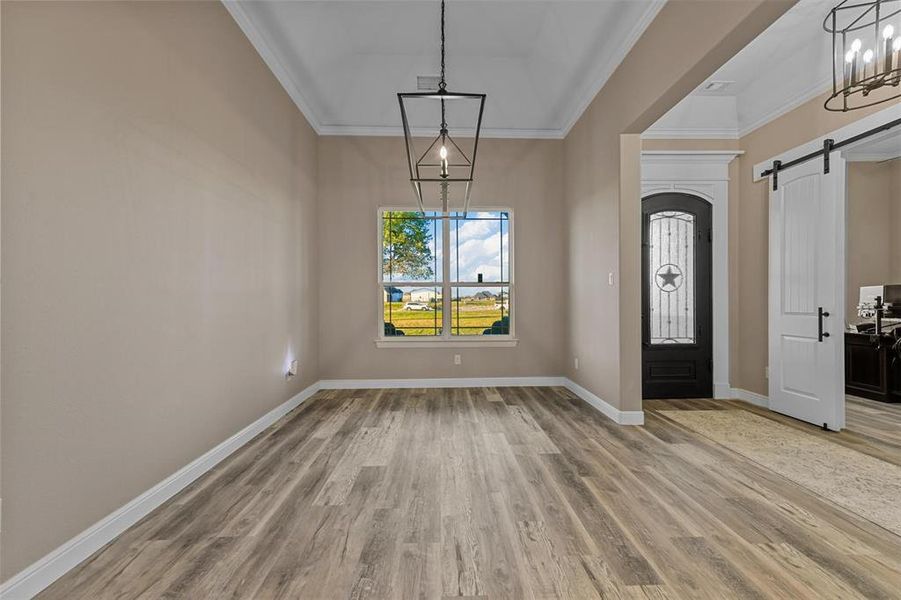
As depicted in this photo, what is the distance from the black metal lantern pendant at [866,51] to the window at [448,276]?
3.35m

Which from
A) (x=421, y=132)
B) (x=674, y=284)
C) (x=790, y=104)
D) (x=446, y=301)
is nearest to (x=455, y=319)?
(x=446, y=301)

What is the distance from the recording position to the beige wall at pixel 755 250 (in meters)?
4.50

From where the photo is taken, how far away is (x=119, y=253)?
80.9 inches

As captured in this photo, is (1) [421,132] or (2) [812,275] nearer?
(2) [812,275]

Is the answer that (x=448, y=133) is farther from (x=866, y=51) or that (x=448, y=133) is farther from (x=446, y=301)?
(x=866, y=51)

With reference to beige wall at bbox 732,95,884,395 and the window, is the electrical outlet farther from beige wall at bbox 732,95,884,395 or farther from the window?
beige wall at bbox 732,95,884,395

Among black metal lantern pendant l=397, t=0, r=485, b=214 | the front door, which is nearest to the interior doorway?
the front door

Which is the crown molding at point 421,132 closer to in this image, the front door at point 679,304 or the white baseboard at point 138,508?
the front door at point 679,304

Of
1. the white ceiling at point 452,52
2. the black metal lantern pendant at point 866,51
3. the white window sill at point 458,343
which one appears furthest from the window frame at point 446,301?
the black metal lantern pendant at point 866,51

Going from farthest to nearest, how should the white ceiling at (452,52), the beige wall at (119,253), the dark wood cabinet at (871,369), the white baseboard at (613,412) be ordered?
the dark wood cabinet at (871,369), the white baseboard at (613,412), the white ceiling at (452,52), the beige wall at (119,253)

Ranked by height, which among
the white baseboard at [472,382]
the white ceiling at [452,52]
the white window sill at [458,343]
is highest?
the white ceiling at [452,52]

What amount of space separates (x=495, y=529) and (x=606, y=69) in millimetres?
3947

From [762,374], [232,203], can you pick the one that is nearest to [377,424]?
[232,203]

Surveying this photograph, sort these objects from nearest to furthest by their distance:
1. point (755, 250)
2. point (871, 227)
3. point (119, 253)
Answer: point (119, 253) → point (755, 250) → point (871, 227)
